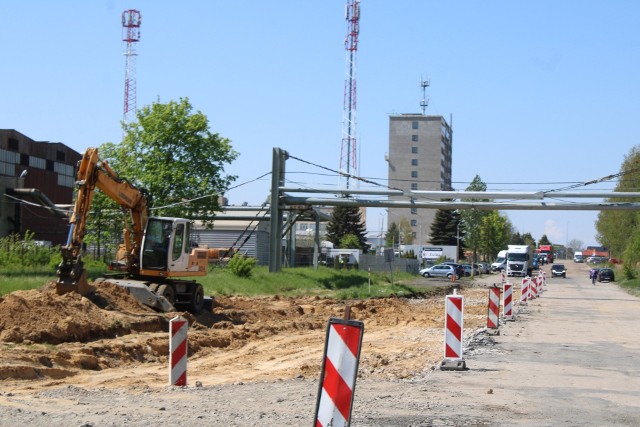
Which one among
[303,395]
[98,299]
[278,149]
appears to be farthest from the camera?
[278,149]

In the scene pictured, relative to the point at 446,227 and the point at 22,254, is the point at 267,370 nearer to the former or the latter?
the point at 22,254

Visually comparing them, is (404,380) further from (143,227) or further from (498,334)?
(143,227)

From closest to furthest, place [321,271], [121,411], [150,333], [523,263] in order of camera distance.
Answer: [121,411] → [150,333] → [321,271] → [523,263]

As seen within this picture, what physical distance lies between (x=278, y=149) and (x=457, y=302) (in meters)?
34.1

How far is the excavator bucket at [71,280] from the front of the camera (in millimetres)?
22688

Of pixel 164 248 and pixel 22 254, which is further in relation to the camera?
pixel 22 254

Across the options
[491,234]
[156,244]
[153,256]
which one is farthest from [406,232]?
[153,256]

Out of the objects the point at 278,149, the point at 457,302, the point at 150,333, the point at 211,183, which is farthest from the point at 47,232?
the point at 457,302

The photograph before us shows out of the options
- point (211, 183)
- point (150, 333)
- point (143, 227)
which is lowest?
point (150, 333)

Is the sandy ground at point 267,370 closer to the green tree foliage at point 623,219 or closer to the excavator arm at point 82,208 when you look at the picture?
the excavator arm at point 82,208

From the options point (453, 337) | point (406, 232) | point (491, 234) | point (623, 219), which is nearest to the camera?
point (453, 337)

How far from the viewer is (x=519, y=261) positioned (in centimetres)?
8938

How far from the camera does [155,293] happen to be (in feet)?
83.6

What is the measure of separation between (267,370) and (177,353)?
3.59 m
